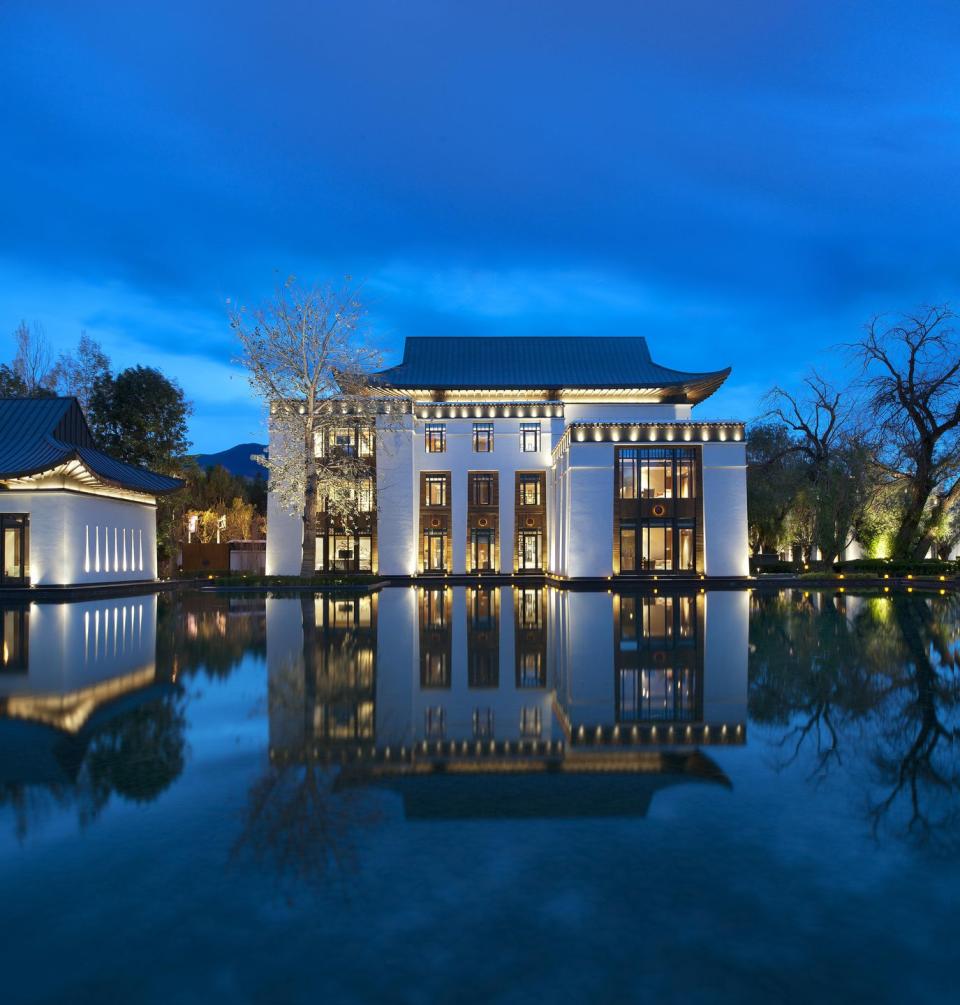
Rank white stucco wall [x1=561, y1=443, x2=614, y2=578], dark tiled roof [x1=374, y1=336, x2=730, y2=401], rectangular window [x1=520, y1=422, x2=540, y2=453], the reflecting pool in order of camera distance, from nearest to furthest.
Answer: the reflecting pool
white stucco wall [x1=561, y1=443, x2=614, y2=578]
rectangular window [x1=520, y1=422, x2=540, y2=453]
dark tiled roof [x1=374, y1=336, x2=730, y2=401]

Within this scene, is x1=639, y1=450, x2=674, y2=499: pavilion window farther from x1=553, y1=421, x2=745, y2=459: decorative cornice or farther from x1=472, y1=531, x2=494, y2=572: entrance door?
x1=472, y1=531, x2=494, y2=572: entrance door

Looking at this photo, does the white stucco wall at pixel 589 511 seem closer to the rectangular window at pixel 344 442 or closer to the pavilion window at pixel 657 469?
the pavilion window at pixel 657 469

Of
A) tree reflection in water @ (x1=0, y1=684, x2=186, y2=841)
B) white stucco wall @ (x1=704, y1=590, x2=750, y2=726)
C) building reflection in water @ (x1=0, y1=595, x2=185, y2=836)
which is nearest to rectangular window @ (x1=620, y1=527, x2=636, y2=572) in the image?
white stucco wall @ (x1=704, y1=590, x2=750, y2=726)

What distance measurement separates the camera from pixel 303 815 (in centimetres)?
420

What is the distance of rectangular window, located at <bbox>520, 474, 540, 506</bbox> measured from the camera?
140ft

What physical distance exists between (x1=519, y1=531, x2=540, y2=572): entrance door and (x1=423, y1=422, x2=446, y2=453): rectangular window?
635 centimetres

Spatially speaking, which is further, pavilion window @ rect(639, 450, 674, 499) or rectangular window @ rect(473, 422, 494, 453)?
rectangular window @ rect(473, 422, 494, 453)

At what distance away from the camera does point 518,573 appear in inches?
1683

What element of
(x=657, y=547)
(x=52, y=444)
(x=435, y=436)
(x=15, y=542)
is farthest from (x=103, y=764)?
(x=435, y=436)

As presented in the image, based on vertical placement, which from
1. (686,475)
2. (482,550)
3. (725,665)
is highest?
(686,475)

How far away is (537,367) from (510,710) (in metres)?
41.3

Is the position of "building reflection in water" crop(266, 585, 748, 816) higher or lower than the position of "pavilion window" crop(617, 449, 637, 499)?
lower

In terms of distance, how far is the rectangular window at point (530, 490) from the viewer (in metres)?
42.8

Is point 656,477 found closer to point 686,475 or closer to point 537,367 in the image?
point 686,475
